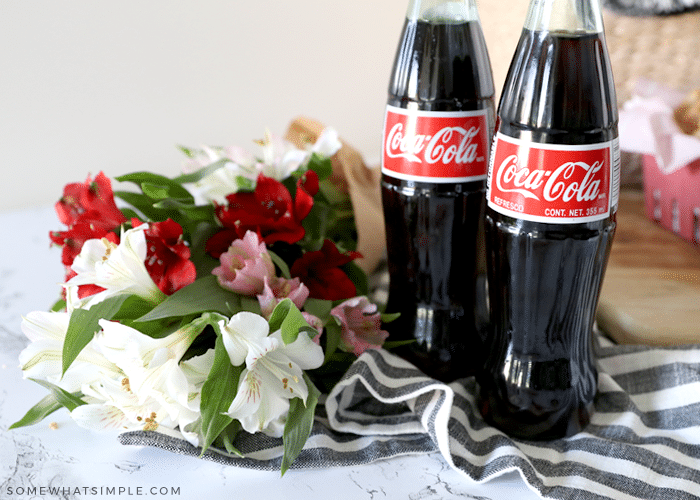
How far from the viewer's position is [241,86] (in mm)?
1189

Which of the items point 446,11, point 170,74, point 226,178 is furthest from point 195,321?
point 170,74

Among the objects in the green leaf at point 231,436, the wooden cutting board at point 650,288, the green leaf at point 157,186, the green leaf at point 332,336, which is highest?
the green leaf at point 157,186

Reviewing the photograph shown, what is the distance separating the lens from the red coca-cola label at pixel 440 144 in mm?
582

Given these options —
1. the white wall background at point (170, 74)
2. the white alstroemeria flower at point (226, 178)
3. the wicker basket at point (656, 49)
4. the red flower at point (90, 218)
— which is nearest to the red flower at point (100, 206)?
the red flower at point (90, 218)

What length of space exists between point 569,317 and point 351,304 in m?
A: 0.19

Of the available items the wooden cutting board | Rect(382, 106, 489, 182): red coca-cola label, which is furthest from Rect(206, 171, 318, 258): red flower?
the wooden cutting board

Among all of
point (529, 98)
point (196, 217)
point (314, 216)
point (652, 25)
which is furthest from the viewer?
point (652, 25)

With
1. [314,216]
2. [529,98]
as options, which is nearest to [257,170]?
[314,216]

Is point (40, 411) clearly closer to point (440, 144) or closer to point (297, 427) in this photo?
point (297, 427)

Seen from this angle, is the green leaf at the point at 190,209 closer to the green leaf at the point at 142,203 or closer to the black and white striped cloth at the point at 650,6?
the green leaf at the point at 142,203

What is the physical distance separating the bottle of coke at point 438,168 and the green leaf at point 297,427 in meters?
0.16

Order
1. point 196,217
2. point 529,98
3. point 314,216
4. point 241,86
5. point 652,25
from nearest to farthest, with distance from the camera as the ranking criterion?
point 529,98, point 196,217, point 314,216, point 652,25, point 241,86

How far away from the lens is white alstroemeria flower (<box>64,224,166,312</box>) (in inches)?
20.9

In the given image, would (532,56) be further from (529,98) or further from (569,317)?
(569,317)
